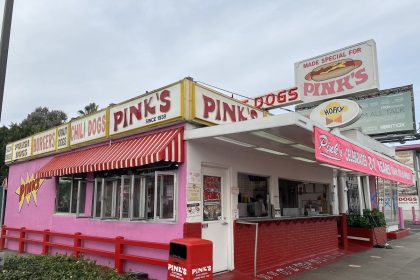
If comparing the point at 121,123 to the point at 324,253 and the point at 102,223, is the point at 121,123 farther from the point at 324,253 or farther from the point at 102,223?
the point at 324,253

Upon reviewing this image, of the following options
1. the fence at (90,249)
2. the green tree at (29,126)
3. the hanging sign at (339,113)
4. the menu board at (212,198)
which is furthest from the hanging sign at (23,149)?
the green tree at (29,126)

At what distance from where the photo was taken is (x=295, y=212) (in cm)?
1077

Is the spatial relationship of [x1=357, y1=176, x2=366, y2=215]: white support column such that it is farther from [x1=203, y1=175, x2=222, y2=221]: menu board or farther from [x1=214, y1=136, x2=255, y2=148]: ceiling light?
[x1=203, y1=175, x2=222, y2=221]: menu board

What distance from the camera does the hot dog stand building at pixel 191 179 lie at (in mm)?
7445

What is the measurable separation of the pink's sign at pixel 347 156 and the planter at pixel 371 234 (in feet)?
11.2

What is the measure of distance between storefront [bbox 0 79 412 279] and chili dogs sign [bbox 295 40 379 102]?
5939 millimetres

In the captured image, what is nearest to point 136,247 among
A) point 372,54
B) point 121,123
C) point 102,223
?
point 102,223

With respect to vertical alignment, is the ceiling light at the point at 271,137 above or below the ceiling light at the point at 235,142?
above

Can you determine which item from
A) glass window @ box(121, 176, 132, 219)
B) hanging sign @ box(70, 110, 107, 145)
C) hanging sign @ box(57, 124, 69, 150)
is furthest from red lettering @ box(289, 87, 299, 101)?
hanging sign @ box(57, 124, 69, 150)

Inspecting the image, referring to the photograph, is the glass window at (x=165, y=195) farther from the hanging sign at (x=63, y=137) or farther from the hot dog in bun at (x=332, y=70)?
the hot dog in bun at (x=332, y=70)

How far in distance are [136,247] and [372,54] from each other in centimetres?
1338

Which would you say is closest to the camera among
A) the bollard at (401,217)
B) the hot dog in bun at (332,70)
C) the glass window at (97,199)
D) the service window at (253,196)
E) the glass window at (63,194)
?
the service window at (253,196)

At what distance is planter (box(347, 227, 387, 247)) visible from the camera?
543 inches

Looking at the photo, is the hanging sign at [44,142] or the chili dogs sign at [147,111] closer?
the chili dogs sign at [147,111]
